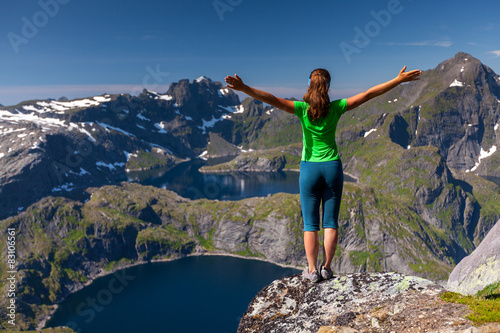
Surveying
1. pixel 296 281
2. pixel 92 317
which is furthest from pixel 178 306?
pixel 296 281

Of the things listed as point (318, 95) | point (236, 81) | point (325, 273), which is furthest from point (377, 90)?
point (325, 273)

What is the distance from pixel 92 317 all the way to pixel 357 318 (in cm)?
21784

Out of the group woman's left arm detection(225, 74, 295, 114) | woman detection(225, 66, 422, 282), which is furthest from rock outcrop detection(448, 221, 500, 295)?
woman's left arm detection(225, 74, 295, 114)

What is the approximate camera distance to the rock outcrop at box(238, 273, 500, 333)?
24.2 feet

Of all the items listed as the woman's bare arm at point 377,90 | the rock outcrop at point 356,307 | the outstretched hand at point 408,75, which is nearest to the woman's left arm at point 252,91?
the woman's bare arm at point 377,90

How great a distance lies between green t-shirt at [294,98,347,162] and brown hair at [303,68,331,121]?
0.17 m

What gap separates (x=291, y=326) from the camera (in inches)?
352

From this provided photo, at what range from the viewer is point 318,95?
898cm

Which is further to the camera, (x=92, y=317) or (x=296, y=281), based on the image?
(x=92, y=317)

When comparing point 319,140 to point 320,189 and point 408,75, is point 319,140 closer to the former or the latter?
point 320,189

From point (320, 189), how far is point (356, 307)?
3407 mm

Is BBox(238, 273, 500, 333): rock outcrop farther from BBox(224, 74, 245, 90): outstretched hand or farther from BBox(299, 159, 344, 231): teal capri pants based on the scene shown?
BBox(224, 74, 245, 90): outstretched hand

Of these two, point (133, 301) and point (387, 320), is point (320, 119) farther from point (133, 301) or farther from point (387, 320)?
point (133, 301)

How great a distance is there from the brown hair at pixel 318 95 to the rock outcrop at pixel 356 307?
17.4 feet
